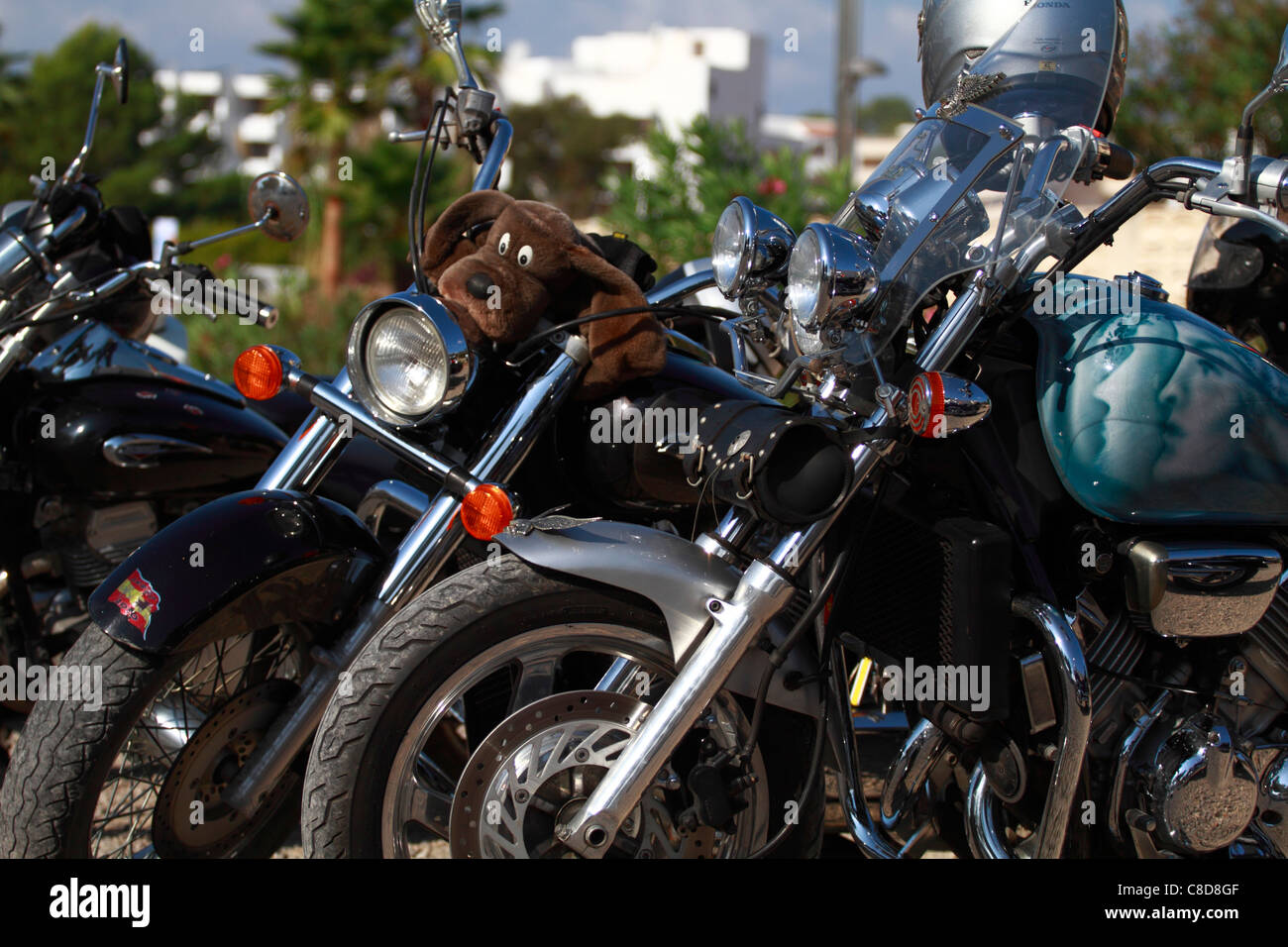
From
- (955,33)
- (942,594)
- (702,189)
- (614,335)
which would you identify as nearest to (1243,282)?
(955,33)

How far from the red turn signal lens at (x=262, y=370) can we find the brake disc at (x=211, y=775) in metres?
0.60

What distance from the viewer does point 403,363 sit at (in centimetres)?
236

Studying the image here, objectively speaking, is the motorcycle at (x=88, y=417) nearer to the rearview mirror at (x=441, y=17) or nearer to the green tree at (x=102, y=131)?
the rearview mirror at (x=441, y=17)

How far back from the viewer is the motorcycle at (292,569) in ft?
7.23

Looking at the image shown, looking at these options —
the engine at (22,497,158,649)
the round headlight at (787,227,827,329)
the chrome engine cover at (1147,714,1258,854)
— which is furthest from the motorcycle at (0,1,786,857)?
the chrome engine cover at (1147,714,1258,854)

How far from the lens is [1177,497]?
7.33 feet

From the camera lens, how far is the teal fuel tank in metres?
2.22

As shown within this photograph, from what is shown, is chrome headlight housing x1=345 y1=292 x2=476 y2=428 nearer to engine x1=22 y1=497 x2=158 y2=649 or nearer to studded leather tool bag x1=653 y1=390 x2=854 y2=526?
studded leather tool bag x1=653 y1=390 x2=854 y2=526

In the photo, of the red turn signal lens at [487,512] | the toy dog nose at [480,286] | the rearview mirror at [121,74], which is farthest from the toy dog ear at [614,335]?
the rearview mirror at [121,74]

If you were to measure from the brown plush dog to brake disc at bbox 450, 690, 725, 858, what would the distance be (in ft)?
2.21

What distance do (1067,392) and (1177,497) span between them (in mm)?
276

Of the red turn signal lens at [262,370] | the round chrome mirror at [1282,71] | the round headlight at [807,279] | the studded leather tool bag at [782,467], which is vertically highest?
the round chrome mirror at [1282,71]

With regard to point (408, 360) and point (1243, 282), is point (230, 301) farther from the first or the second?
point (1243, 282)

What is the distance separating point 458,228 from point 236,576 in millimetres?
887
